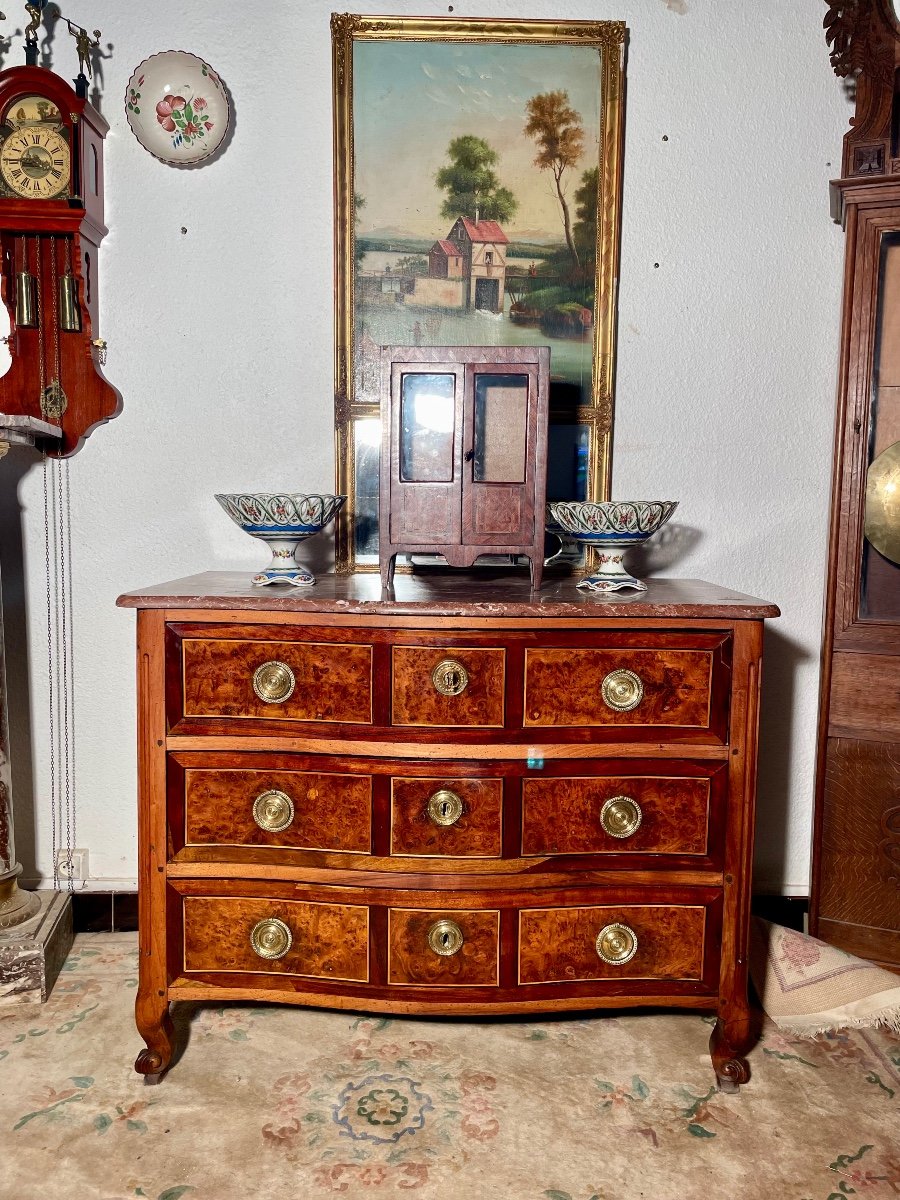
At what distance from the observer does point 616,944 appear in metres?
2.02

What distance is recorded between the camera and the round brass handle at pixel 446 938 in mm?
1991

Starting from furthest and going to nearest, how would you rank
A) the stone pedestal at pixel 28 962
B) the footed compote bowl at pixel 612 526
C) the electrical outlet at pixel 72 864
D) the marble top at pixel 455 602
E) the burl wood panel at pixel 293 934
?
the electrical outlet at pixel 72 864 → the stone pedestal at pixel 28 962 → the footed compote bowl at pixel 612 526 → the burl wood panel at pixel 293 934 → the marble top at pixel 455 602

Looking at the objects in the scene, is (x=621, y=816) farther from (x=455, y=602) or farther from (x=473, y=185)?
(x=473, y=185)

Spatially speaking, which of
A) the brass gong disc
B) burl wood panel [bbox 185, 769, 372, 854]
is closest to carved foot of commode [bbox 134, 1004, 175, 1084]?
burl wood panel [bbox 185, 769, 372, 854]

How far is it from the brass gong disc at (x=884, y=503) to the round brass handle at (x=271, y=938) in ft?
6.08

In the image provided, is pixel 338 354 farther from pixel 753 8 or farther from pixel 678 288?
pixel 753 8

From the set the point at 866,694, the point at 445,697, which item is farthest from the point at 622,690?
the point at 866,694

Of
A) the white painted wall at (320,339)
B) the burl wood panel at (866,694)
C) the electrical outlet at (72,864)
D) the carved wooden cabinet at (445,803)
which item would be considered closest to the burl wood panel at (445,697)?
the carved wooden cabinet at (445,803)

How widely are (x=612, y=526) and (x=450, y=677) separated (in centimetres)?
55

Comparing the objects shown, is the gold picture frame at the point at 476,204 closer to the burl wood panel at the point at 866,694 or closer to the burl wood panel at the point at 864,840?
the burl wood panel at the point at 866,694

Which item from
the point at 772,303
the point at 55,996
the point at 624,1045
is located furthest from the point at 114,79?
the point at 624,1045

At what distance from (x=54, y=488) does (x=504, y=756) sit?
1.65 metres

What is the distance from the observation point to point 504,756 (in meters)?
1.96

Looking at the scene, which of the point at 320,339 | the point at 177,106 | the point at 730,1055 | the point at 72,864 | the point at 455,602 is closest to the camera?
the point at 455,602
